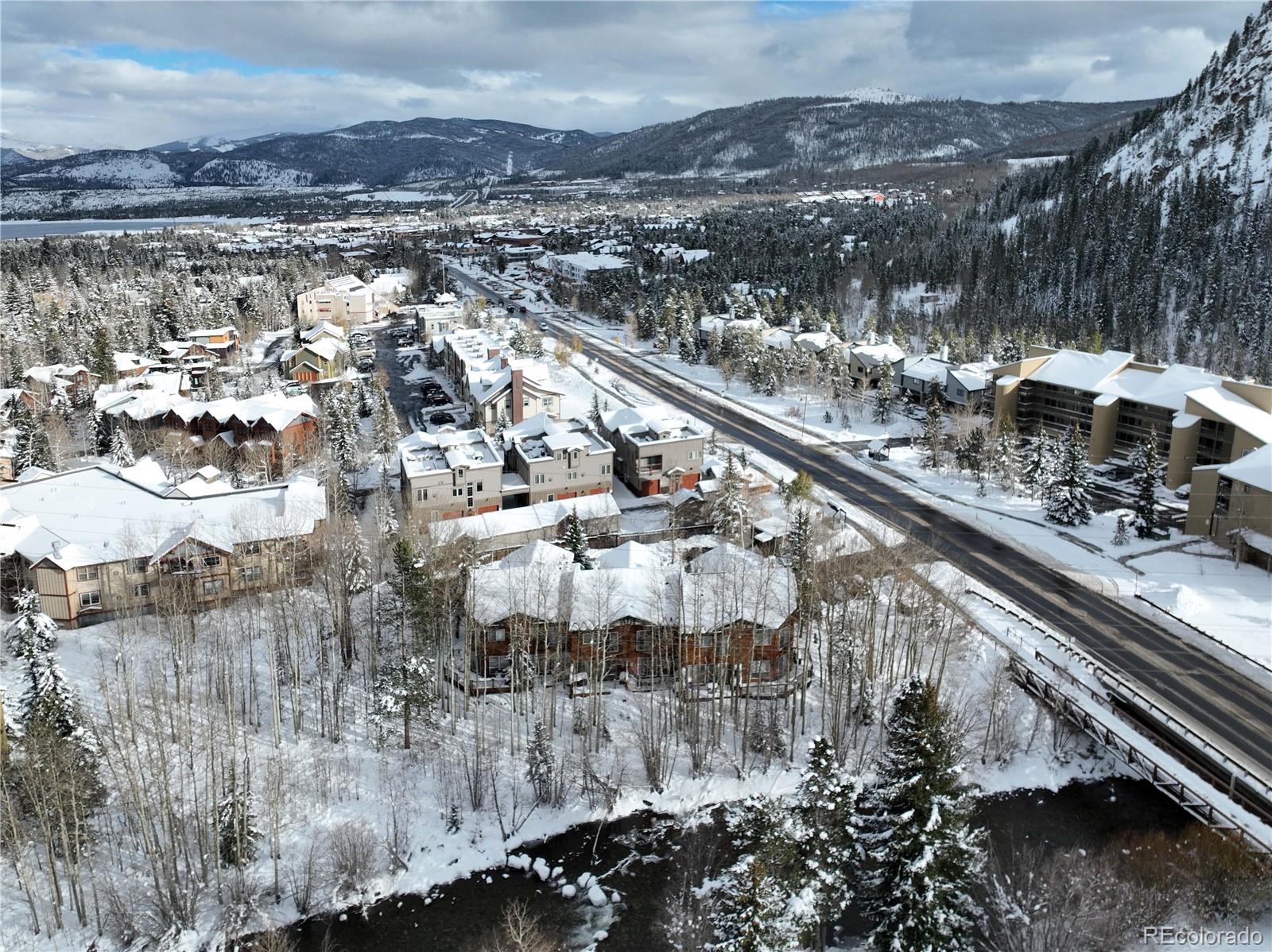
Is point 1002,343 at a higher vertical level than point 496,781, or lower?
higher

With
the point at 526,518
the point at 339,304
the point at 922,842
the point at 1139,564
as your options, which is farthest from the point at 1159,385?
the point at 339,304

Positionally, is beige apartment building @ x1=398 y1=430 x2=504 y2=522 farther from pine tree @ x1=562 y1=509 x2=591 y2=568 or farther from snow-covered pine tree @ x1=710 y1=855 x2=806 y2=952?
snow-covered pine tree @ x1=710 y1=855 x2=806 y2=952

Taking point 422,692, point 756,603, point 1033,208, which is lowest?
point 422,692

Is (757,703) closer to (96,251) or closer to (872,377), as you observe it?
(872,377)

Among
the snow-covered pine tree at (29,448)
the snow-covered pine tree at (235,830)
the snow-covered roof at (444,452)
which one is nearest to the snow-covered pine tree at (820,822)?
the snow-covered pine tree at (235,830)

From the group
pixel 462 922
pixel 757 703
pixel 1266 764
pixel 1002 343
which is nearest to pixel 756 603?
pixel 757 703

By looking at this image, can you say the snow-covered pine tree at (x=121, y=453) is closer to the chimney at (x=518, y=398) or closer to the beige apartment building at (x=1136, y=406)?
the chimney at (x=518, y=398)

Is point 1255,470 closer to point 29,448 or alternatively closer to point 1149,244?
point 29,448

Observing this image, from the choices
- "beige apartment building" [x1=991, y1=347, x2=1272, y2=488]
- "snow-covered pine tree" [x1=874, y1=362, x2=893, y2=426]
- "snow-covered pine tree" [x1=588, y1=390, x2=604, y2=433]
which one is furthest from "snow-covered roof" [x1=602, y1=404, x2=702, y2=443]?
"beige apartment building" [x1=991, y1=347, x2=1272, y2=488]
